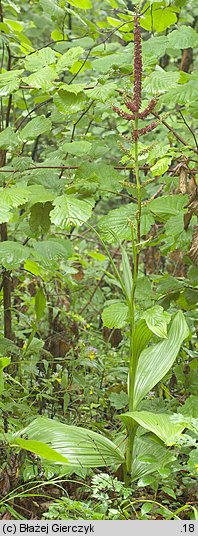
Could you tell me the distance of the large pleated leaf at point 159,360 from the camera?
8.31 feet

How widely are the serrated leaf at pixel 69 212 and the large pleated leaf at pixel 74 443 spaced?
2.30 feet

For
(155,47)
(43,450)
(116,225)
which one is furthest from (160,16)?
(43,450)

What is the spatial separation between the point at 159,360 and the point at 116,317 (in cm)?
32

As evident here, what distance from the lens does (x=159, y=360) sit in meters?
2.60

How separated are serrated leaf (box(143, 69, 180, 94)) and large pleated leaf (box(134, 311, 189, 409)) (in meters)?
0.81

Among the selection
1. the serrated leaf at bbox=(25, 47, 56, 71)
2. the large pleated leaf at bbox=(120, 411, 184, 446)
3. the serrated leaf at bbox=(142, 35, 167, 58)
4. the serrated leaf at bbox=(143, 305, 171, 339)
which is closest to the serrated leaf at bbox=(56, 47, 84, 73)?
the serrated leaf at bbox=(25, 47, 56, 71)

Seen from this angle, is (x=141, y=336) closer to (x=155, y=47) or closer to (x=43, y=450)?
(x=43, y=450)

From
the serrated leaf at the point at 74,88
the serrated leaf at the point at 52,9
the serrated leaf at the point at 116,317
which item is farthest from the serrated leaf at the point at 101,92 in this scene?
the serrated leaf at the point at 52,9

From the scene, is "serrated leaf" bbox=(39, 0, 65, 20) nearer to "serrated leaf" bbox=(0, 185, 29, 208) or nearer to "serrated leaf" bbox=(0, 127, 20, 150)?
"serrated leaf" bbox=(0, 127, 20, 150)

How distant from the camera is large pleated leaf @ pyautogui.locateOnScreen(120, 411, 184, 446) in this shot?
2012 millimetres

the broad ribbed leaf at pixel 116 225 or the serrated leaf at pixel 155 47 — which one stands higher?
the serrated leaf at pixel 155 47

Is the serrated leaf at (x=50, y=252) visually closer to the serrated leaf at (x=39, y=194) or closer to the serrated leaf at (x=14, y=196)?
the serrated leaf at (x=39, y=194)

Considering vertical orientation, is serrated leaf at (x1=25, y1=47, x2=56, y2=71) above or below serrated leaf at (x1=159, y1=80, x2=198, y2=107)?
above

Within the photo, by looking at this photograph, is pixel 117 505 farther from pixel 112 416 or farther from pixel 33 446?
pixel 112 416
